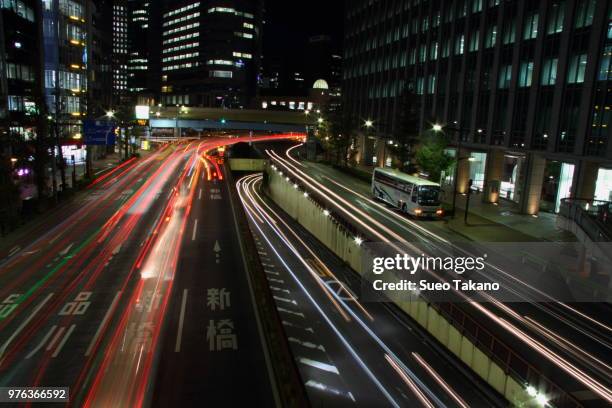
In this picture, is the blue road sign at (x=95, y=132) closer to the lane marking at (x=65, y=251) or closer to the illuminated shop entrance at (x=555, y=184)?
the lane marking at (x=65, y=251)

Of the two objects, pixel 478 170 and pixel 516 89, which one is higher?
pixel 516 89

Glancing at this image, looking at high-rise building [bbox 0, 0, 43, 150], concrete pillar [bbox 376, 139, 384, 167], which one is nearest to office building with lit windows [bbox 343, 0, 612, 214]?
concrete pillar [bbox 376, 139, 384, 167]

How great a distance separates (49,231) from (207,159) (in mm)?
52577

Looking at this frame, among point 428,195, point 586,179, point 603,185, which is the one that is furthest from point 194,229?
point 603,185

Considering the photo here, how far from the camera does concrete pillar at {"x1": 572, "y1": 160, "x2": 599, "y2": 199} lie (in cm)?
3491

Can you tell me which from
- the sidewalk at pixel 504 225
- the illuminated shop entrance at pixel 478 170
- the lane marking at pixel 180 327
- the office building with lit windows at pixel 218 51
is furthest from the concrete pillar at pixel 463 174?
the office building with lit windows at pixel 218 51

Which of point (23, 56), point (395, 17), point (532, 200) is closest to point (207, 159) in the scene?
Answer: point (23, 56)

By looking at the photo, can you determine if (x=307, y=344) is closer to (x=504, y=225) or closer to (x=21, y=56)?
(x=504, y=225)

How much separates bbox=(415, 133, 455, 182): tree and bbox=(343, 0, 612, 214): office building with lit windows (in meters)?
2.08

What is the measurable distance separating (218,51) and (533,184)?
496 ft

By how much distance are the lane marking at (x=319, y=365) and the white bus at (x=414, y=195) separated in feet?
67.1

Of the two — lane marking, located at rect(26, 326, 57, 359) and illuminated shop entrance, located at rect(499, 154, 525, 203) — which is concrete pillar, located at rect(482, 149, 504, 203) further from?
lane marking, located at rect(26, 326, 57, 359)

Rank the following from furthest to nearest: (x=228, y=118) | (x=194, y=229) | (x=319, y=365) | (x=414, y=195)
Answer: (x=228, y=118) < (x=414, y=195) < (x=194, y=229) < (x=319, y=365)

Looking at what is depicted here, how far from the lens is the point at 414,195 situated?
38562 mm
